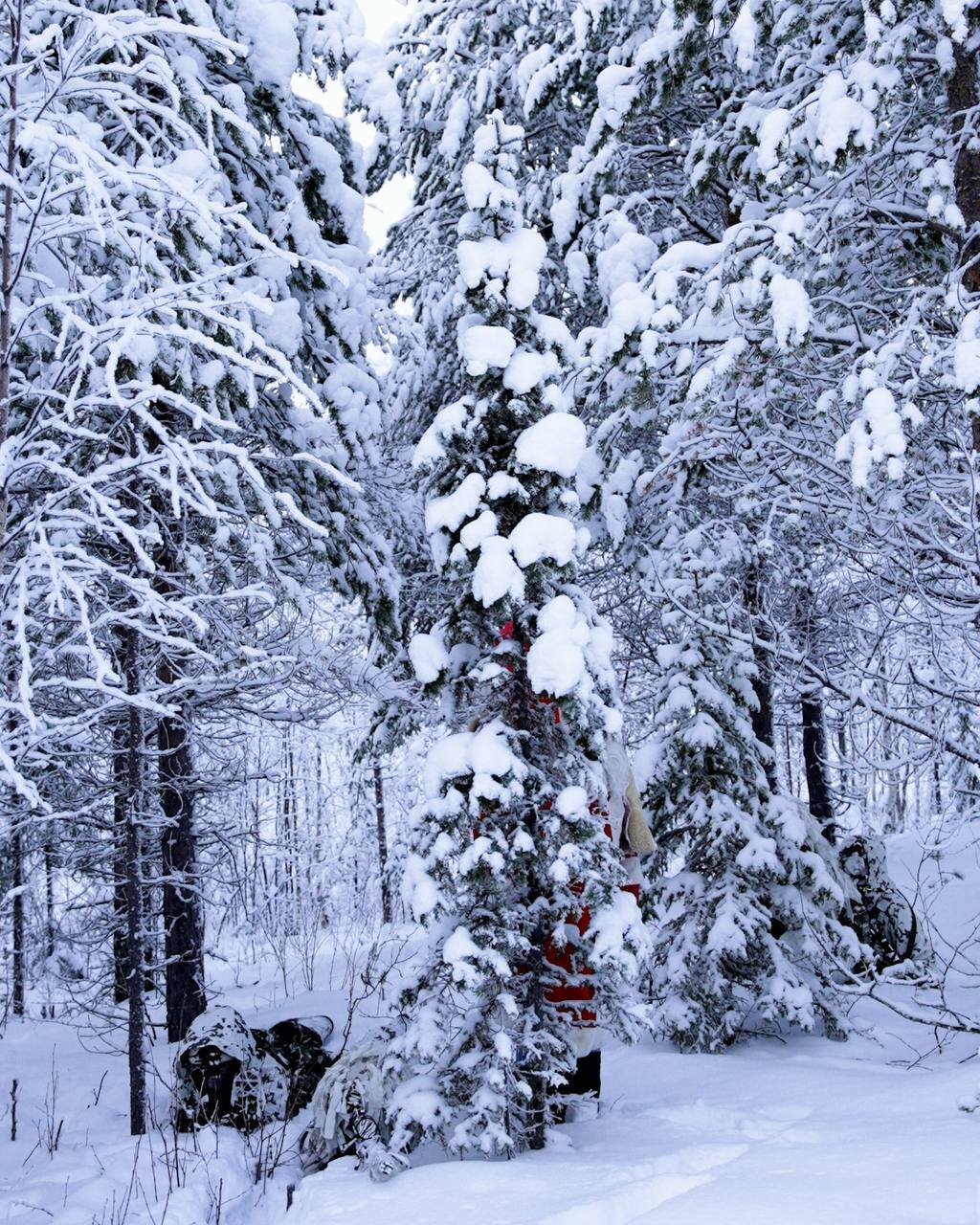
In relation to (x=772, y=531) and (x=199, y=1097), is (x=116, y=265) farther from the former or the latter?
(x=772, y=531)

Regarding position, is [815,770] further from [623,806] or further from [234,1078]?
[234,1078]

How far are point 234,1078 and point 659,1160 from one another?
319 cm

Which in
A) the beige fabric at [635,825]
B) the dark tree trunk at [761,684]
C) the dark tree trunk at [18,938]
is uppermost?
the dark tree trunk at [761,684]

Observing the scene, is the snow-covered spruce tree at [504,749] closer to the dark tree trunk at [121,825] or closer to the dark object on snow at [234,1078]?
the dark object on snow at [234,1078]

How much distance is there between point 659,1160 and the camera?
4.25 meters

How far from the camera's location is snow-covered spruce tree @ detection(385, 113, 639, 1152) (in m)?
4.58

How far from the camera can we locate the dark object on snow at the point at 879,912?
9656 mm

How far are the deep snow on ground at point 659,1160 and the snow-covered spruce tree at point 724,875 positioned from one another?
0.35 meters

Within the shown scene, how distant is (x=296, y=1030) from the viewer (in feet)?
23.7

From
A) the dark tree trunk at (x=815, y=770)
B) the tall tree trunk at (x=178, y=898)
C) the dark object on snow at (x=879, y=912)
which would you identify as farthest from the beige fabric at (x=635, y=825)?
the dark tree trunk at (x=815, y=770)

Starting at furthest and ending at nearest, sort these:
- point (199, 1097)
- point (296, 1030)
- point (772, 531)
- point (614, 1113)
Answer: point (772, 531) → point (296, 1030) → point (199, 1097) → point (614, 1113)

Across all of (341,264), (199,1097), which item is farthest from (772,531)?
(199,1097)

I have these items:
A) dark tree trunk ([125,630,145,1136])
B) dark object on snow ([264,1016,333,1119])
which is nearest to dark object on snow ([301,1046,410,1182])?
dark object on snow ([264,1016,333,1119])

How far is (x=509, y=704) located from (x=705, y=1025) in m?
3.35
